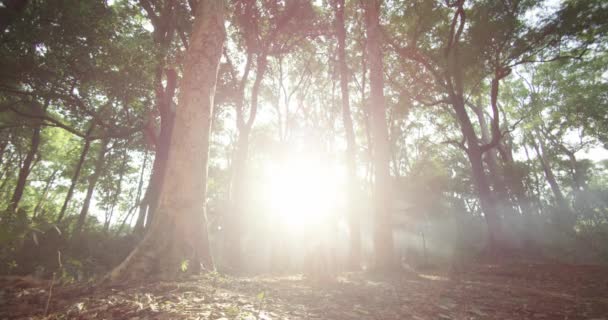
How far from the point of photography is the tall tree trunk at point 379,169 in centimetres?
721

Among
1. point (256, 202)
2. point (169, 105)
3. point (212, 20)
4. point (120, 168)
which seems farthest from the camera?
point (256, 202)

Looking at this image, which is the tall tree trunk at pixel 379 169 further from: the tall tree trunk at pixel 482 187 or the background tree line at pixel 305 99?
the tall tree trunk at pixel 482 187

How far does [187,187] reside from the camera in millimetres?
4402

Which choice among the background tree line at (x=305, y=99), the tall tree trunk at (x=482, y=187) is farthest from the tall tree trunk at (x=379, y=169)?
the tall tree trunk at (x=482, y=187)

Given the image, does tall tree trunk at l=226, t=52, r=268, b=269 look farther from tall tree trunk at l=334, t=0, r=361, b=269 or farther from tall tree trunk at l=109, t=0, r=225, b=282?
tall tree trunk at l=109, t=0, r=225, b=282

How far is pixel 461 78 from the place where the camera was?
1402 cm

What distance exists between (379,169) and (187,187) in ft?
17.3

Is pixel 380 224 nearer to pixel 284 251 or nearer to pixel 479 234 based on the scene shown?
pixel 284 251

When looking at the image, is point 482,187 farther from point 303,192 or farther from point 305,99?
point 305,99

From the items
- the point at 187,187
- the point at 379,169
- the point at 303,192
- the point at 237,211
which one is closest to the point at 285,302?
the point at 187,187

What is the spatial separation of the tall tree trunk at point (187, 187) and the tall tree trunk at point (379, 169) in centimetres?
461

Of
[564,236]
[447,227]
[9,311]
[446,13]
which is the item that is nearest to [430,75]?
[446,13]

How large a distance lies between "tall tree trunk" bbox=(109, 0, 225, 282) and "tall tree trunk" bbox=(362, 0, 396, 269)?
4612 millimetres

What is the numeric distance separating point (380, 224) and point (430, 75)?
39.2 ft
